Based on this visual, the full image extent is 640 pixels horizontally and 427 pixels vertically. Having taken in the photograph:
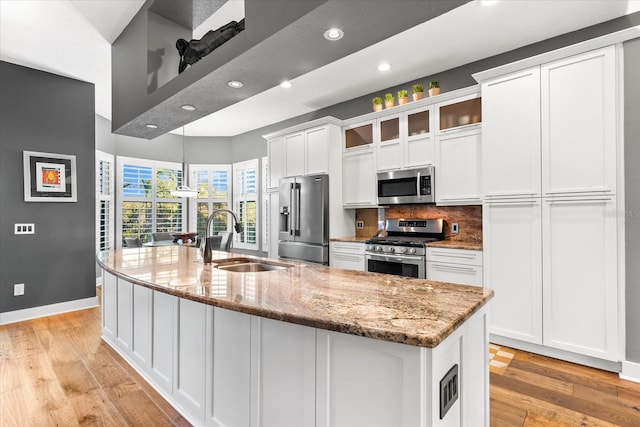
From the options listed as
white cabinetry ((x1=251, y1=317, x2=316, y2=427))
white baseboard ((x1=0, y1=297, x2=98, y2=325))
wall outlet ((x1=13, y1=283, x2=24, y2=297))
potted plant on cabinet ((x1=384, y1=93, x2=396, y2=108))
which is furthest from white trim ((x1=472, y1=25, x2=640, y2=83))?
wall outlet ((x1=13, y1=283, x2=24, y2=297))

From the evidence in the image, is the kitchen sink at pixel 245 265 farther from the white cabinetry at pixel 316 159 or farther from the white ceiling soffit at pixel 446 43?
the white cabinetry at pixel 316 159

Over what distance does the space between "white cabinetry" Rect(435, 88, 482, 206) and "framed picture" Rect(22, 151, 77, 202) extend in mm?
4513

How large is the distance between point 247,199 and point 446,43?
457 cm

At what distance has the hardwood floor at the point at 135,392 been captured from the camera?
1.92m

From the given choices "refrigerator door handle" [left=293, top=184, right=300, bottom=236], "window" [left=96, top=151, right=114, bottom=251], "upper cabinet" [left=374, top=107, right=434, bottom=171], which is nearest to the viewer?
"upper cabinet" [left=374, top=107, right=434, bottom=171]

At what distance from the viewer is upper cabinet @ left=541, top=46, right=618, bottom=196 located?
2.46m

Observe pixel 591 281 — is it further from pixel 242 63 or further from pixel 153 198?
pixel 153 198

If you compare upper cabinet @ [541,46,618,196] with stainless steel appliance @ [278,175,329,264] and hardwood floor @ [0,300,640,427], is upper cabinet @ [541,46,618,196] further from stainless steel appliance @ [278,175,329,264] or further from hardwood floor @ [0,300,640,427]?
stainless steel appliance @ [278,175,329,264]

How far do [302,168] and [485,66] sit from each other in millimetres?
2493

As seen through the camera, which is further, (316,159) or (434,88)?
(316,159)

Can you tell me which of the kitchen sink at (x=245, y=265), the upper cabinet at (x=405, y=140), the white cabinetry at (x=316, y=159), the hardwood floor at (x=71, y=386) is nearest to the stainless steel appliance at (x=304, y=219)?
the white cabinetry at (x=316, y=159)

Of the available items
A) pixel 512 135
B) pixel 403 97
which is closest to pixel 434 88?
pixel 403 97

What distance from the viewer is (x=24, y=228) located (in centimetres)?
375

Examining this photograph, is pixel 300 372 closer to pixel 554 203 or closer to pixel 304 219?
pixel 554 203
